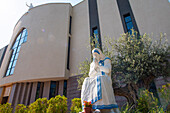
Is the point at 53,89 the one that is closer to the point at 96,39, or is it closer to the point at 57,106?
the point at 57,106

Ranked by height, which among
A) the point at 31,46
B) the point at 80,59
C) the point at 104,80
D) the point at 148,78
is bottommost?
the point at 104,80

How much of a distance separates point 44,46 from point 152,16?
12040 mm

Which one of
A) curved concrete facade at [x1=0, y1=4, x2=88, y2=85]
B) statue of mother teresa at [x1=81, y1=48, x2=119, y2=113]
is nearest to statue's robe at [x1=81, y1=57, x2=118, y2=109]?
statue of mother teresa at [x1=81, y1=48, x2=119, y2=113]

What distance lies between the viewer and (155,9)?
10.1m

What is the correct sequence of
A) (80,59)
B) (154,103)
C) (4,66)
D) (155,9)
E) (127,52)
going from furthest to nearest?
(4,66) < (80,59) < (155,9) < (127,52) < (154,103)

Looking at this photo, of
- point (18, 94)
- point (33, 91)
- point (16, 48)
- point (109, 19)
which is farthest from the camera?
point (16, 48)

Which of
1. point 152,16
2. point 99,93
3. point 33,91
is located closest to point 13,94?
point 33,91

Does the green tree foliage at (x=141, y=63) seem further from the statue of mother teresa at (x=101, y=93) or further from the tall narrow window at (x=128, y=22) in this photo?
the tall narrow window at (x=128, y=22)

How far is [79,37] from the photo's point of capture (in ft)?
47.1

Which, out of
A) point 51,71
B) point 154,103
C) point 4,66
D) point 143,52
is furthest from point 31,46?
point 154,103

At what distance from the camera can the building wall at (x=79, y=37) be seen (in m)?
13.0

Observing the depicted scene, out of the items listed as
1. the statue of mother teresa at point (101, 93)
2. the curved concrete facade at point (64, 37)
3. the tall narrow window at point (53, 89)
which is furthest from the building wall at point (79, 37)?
the statue of mother teresa at point (101, 93)

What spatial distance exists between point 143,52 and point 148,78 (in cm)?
174

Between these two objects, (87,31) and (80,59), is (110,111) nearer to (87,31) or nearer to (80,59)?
(80,59)
